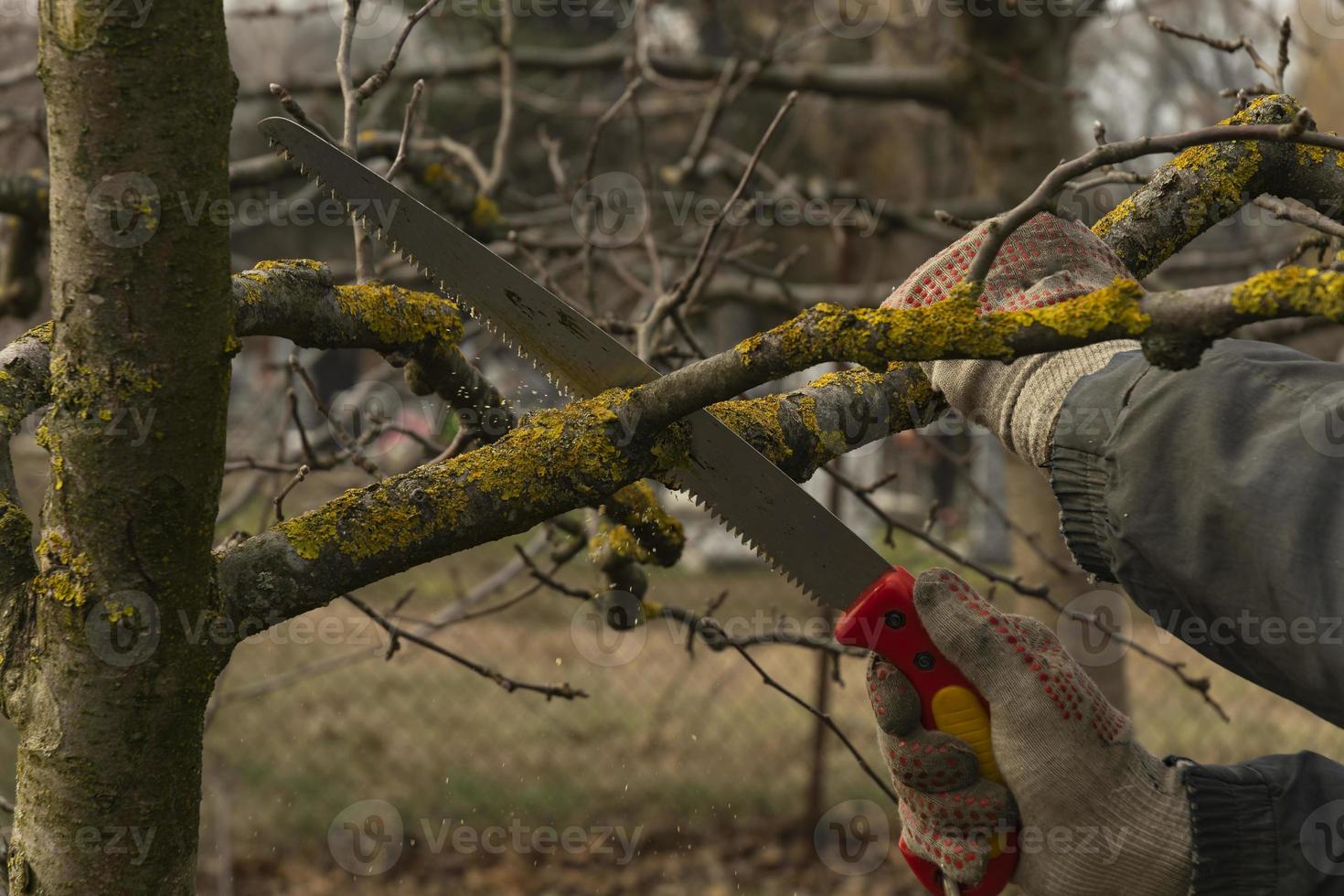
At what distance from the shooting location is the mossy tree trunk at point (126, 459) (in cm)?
113

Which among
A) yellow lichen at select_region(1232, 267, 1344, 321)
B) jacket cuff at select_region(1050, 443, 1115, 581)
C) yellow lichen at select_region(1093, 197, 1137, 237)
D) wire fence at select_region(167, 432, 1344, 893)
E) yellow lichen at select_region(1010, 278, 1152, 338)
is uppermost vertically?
yellow lichen at select_region(1232, 267, 1344, 321)

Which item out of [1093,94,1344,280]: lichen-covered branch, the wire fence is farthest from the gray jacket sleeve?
the wire fence

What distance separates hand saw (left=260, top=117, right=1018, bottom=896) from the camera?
1.61 meters

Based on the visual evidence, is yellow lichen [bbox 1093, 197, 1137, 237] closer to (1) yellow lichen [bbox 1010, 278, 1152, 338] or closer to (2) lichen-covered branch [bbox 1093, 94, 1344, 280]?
(2) lichen-covered branch [bbox 1093, 94, 1344, 280]

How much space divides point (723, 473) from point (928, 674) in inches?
16.8

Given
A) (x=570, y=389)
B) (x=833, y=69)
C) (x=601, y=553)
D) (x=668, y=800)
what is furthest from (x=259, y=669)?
(x=570, y=389)

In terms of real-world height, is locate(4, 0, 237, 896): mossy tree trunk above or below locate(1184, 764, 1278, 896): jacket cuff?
above

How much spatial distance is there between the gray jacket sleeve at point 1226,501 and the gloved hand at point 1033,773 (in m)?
0.19

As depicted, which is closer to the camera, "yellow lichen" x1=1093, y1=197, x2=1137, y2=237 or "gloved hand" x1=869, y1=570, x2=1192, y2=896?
"gloved hand" x1=869, y1=570, x2=1192, y2=896

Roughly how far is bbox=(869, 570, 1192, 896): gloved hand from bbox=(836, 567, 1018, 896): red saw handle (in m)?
0.02

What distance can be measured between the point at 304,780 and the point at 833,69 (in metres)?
4.78

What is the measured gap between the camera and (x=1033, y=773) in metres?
1.58

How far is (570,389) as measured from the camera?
1666mm

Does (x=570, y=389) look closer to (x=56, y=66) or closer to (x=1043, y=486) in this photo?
(x=56, y=66)
